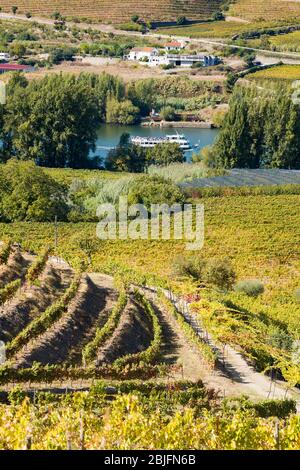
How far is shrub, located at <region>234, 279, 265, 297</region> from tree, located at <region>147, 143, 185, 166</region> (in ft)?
90.0

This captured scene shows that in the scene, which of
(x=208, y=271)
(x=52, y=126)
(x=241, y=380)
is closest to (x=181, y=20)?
(x=52, y=126)

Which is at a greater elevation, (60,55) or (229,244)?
(229,244)

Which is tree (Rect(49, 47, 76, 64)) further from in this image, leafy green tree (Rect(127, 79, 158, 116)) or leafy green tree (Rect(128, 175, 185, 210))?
leafy green tree (Rect(128, 175, 185, 210))

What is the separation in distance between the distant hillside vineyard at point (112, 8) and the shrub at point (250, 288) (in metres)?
107

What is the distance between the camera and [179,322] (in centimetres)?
2594

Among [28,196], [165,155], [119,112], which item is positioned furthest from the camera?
[119,112]

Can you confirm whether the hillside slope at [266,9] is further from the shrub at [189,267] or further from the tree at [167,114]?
the shrub at [189,267]

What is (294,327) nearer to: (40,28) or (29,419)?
(29,419)

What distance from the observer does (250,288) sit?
31.6m

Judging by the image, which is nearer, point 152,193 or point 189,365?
point 189,365

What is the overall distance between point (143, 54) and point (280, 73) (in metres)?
18.7

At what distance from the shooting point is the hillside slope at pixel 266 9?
136 meters

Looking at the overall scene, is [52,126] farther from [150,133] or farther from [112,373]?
[112,373]

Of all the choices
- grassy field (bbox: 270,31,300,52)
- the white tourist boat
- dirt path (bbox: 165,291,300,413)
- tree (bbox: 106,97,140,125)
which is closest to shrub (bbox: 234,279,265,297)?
dirt path (bbox: 165,291,300,413)
